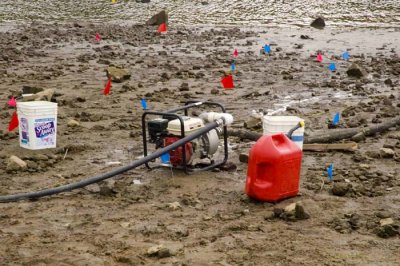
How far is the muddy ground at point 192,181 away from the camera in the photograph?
483 cm

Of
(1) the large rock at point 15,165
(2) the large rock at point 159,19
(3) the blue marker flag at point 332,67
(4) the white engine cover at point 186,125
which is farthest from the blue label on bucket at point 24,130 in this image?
(2) the large rock at point 159,19

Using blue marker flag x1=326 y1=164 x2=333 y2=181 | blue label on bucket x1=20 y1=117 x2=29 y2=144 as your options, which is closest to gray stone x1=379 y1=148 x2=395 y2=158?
blue marker flag x1=326 y1=164 x2=333 y2=181

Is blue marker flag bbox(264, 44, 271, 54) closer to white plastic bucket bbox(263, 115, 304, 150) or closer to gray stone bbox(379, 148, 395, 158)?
gray stone bbox(379, 148, 395, 158)

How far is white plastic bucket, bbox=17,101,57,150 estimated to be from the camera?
7203 mm

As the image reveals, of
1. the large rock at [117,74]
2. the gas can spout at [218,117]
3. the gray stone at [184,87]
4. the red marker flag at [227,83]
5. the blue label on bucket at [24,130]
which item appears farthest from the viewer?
the large rock at [117,74]

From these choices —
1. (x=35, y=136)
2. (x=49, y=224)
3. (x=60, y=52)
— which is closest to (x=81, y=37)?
(x=60, y=52)

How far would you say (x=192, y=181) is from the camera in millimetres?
6438

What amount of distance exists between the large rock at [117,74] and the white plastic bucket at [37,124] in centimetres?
420

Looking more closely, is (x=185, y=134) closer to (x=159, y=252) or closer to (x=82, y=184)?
(x=82, y=184)

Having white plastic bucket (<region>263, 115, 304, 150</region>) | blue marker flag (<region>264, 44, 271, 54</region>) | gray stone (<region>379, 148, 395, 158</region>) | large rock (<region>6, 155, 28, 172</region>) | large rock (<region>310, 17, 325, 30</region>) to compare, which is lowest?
large rock (<region>310, 17, 325, 30</region>)

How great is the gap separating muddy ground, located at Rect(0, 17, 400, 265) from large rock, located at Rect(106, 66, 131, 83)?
0.15 m

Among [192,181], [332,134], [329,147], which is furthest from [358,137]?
[192,181]

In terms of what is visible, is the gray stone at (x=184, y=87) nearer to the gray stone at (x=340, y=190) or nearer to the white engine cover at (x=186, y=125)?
the white engine cover at (x=186, y=125)

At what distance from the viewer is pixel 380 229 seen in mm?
5078
